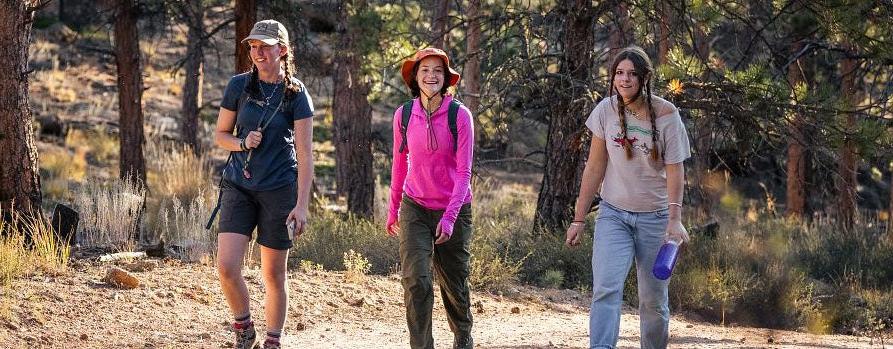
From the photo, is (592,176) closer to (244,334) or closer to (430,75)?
(430,75)

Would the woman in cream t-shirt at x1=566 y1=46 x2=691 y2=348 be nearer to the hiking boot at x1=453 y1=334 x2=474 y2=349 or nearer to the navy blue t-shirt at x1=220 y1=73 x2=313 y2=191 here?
the hiking boot at x1=453 y1=334 x2=474 y2=349

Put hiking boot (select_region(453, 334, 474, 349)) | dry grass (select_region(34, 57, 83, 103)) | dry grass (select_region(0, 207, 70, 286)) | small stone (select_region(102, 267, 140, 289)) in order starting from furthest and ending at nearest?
1. dry grass (select_region(34, 57, 83, 103))
2. small stone (select_region(102, 267, 140, 289))
3. dry grass (select_region(0, 207, 70, 286))
4. hiking boot (select_region(453, 334, 474, 349))

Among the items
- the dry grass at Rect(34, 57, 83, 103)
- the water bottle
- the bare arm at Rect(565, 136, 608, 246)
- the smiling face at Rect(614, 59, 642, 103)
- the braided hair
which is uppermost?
the dry grass at Rect(34, 57, 83, 103)

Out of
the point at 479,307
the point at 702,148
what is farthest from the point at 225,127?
the point at 702,148

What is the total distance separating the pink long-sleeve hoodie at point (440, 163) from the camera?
6.30 meters

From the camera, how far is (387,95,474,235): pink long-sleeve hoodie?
248 inches

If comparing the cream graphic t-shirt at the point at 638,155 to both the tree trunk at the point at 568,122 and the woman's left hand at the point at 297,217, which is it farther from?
the tree trunk at the point at 568,122

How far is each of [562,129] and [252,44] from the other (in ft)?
21.1

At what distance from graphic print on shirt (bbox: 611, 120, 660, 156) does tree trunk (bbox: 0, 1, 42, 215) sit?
566cm

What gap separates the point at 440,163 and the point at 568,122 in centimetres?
599

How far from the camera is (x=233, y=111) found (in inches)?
248

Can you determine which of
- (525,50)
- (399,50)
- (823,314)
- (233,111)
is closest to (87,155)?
(399,50)

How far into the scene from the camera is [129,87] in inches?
643

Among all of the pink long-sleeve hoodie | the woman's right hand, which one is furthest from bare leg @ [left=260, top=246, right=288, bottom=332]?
the woman's right hand
